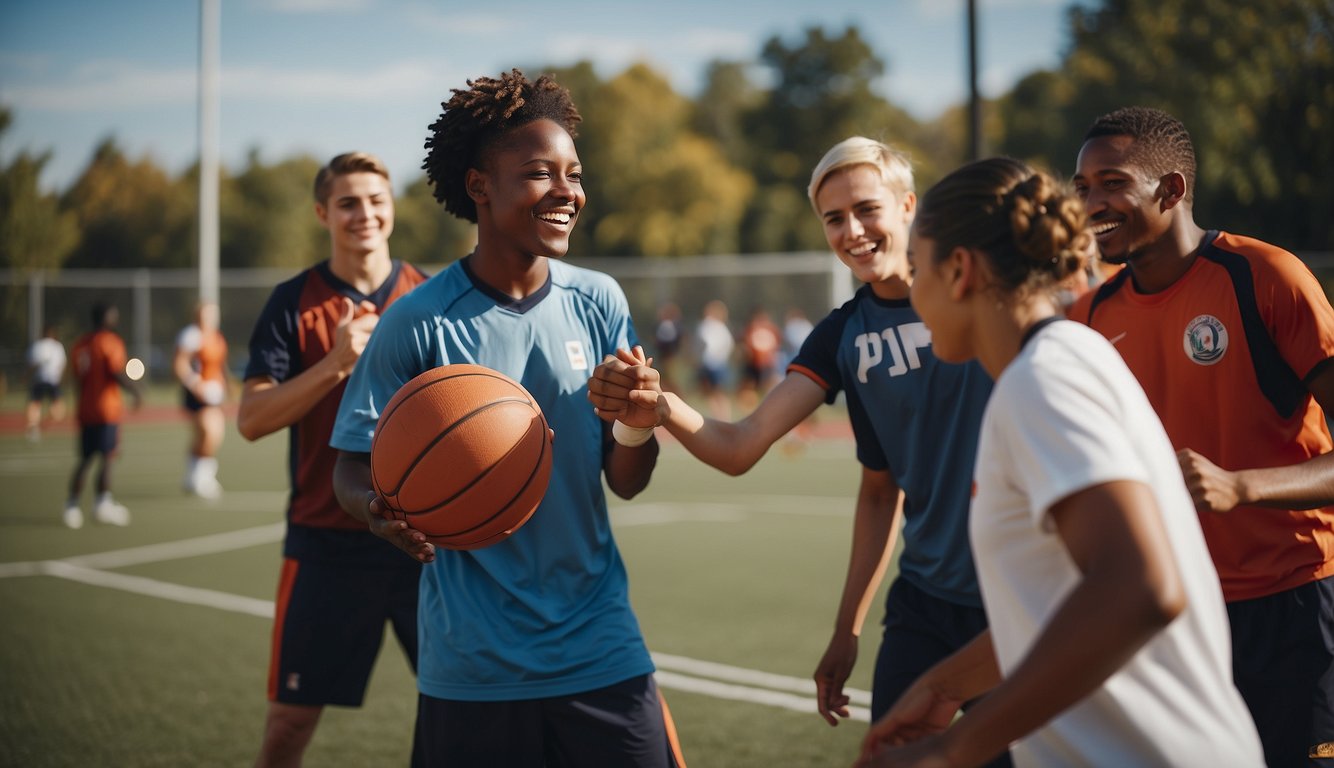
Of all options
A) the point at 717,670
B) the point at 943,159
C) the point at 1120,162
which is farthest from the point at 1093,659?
the point at 943,159

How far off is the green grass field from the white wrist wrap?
2419 millimetres

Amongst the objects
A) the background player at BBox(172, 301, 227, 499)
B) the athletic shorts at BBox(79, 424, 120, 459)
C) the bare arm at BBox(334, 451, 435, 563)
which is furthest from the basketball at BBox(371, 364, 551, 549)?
the background player at BBox(172, 301, 227, 499)

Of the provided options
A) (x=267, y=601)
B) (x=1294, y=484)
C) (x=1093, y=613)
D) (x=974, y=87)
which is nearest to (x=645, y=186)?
(x=974, y=87)

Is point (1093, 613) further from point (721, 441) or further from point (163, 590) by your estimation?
point (163, 590)

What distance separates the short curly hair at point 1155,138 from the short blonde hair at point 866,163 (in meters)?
0.55

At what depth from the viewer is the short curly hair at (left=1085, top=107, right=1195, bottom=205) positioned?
3350 mm

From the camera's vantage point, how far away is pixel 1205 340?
3221 mm

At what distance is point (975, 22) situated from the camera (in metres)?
10.9

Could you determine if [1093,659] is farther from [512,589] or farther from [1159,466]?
[512,589]

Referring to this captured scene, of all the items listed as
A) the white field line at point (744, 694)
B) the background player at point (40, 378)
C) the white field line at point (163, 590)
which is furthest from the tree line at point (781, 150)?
the white field line at point (744, 694)

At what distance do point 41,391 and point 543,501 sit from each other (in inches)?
919

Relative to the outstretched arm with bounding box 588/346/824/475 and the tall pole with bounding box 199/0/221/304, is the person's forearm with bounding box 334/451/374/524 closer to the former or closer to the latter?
the outstretched arm with bounding box 588/346/824/475

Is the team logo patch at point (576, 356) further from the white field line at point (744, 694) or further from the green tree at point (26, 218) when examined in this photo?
the green tree at point (26, 218)

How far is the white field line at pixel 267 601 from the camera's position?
241 inches
